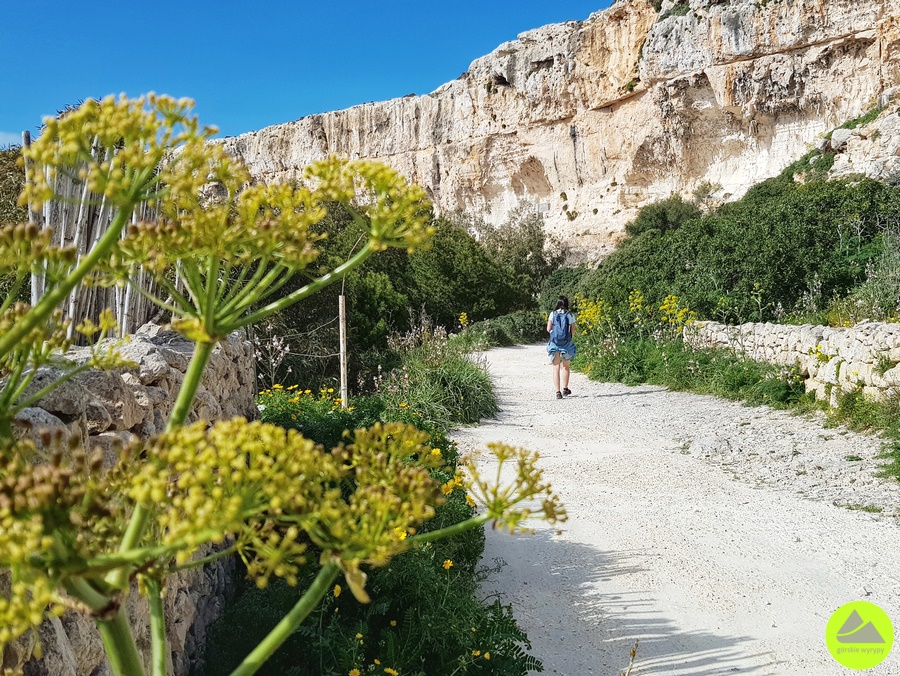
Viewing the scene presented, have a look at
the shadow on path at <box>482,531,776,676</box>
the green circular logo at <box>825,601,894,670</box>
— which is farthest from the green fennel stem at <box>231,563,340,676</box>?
the green circular logo at <box>825,601,894,670</box>

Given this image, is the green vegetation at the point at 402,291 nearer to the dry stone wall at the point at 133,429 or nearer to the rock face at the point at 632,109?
the dry stone wall at the point at 133,429

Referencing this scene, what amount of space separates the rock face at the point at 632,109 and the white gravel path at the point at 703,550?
23114 millimetres

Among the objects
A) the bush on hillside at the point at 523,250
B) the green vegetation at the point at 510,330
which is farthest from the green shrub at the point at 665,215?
the green vegetation at the point at 510,330

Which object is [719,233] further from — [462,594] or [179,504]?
[179,504]

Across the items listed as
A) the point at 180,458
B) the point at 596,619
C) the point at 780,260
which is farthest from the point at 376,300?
the point at 180,458

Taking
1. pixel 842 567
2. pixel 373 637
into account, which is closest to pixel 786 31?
pixel 842 567

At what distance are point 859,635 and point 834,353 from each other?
5.54m

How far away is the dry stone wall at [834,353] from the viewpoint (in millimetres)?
7336

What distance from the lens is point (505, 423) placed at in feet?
29.8

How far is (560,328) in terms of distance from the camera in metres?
10.5

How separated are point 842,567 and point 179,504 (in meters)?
5.00

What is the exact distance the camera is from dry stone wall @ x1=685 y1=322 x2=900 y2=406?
734 centimetres

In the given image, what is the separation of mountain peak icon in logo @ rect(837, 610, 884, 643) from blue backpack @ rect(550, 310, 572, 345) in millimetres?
6834

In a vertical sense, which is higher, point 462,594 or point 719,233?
point 719,233
